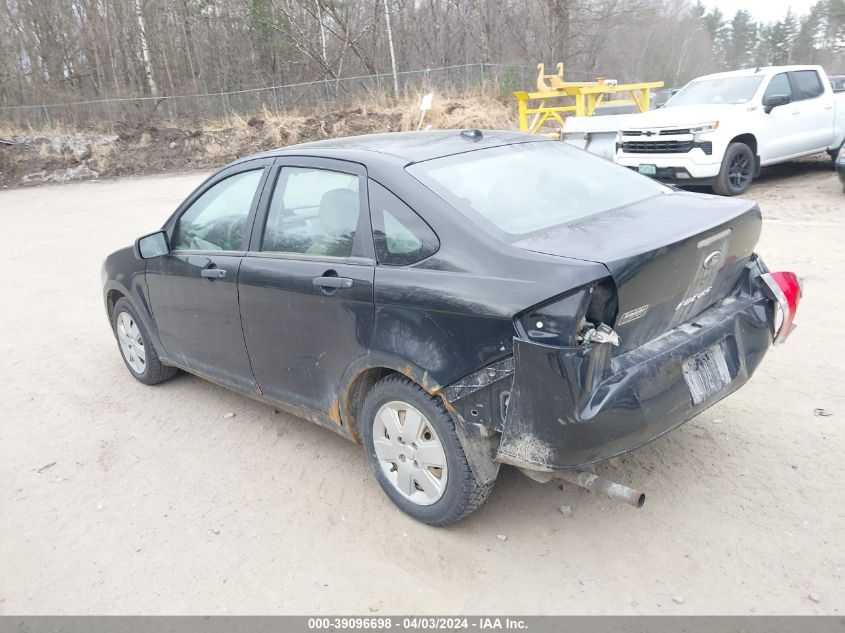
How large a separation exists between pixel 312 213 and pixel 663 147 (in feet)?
27.3

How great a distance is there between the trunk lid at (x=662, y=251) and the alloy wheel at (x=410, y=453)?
36.4 inches

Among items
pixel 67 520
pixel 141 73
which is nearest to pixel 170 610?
pixel 67 520

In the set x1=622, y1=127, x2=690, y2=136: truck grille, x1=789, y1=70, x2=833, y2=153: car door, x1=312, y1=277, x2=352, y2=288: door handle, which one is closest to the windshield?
x1=789, y1=70, x2=833, y2=153: car door

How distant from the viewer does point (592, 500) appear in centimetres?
354

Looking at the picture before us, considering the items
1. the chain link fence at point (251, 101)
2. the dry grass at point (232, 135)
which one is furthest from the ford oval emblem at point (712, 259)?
the chain link fence at point (251, 101)

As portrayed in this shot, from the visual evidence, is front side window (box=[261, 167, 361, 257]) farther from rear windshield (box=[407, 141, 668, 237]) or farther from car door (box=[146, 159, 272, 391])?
rear windshield (box=[407, 141, 668, 237])

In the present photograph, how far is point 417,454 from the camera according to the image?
3293 mm

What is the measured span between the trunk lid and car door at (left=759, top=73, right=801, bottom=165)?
340 inches

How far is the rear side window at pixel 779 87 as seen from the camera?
36.6 ft

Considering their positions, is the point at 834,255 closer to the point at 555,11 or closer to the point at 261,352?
the point at 261,352

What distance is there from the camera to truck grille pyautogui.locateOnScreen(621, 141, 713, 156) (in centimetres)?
1031

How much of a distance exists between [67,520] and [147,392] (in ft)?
5.55

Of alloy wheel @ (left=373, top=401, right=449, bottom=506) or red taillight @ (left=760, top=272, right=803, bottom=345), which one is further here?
red taillight @ (left=760, top=272, right=803, bottom=345)

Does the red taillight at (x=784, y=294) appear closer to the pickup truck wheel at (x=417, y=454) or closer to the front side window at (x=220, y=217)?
the pickup truck wheel at (x=417, y=454)
